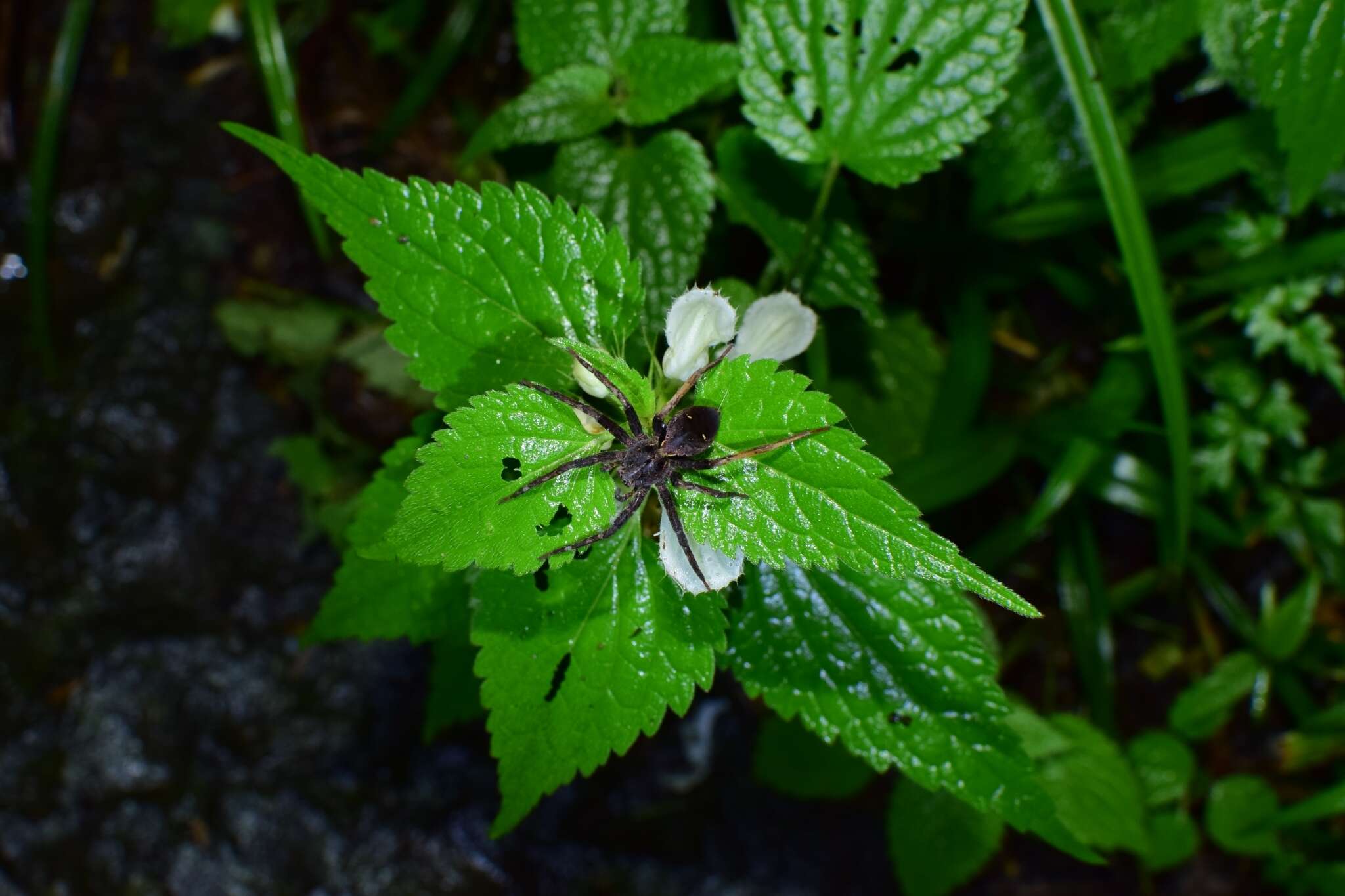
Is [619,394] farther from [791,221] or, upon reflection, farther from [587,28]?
[587,28]

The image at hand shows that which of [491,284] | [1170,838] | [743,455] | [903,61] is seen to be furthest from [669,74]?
[1170,838]

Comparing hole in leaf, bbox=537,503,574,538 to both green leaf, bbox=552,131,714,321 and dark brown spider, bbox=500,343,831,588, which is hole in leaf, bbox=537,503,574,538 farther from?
green leaf, bbox=552,131,714,321

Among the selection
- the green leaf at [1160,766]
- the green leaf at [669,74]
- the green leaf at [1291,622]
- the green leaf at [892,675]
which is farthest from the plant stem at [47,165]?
the green leaf at [1291,622]

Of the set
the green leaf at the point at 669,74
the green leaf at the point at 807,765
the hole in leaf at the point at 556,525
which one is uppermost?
the green leaf at the point at 669,74

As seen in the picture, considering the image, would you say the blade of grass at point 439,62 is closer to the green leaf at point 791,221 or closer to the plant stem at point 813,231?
the green leaf at point 791,221

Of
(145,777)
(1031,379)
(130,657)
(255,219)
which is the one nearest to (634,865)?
(145,777)

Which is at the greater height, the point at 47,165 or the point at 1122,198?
the point at 1122,198
